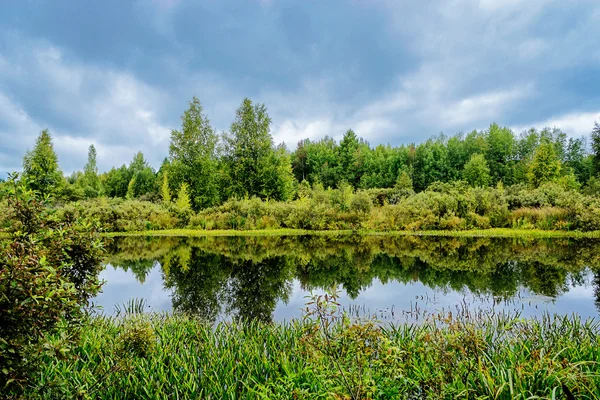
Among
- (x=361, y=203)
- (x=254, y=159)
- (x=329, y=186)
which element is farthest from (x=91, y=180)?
(x=361, y=203)

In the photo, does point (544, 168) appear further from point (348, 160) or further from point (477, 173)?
point (348, 160)

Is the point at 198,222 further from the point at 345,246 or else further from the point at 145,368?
the point at 145,368

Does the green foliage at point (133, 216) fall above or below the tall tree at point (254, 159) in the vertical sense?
below

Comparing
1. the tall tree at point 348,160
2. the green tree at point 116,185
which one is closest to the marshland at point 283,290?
the tall tree at point 348,160

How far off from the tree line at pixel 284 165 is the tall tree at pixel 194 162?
118mm

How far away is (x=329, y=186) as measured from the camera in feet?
141

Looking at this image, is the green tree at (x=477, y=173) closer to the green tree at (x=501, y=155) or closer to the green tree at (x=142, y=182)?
the green tree at (x=501, y=155)

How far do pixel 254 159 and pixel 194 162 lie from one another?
7.33 m

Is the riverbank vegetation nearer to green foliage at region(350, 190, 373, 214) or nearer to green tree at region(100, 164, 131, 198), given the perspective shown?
green foliage at region(350, 190, 373, 214)

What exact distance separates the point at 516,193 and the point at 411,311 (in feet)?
98.9

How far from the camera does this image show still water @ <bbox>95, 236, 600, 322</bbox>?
855 cm

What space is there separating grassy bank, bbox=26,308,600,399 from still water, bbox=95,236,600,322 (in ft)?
9.32

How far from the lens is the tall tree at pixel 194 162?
41.2m

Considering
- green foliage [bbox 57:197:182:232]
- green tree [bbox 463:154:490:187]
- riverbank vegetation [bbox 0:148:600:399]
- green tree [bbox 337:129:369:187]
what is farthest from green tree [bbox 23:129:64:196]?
green tree [bbox 463:154:490:187]
